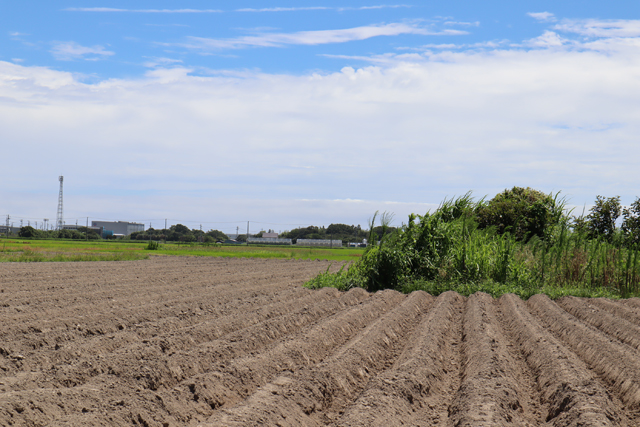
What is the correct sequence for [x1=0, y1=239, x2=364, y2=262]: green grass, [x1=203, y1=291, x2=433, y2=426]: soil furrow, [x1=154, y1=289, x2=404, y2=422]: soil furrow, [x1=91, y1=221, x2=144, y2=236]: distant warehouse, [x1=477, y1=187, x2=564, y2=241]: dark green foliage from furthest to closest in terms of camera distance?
[x1=91, y1=221, x2=144, y2=236]: distant warehouse, [x1=0, y1=239, x2=364, y2=262]: green grass, [x1=477, y1=187, x2=564, y2=241]: dark green foliage, [x1=154, y1=289, x2=404, y2=422]: soil furrow, [x1=203, y1=291, x2=433, y2=426]: soil furrow

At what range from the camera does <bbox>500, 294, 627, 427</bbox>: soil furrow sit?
3.90 m

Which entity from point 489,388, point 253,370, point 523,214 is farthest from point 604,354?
point 523,214

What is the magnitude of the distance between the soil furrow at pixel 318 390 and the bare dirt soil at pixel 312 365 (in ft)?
0.05

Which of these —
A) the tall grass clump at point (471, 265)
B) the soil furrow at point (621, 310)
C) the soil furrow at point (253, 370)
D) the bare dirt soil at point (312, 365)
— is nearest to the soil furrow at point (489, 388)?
the bare dirt soil at point (312, 365)

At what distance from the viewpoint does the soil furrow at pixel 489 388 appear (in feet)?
12.6

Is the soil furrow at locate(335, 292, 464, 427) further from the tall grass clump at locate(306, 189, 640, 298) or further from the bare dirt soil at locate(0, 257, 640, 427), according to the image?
the tall grass clump at locate(306, 189, 640, 298)

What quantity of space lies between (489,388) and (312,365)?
A: 1.72m

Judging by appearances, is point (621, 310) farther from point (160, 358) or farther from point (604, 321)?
point (160, 358)

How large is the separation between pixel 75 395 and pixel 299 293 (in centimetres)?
701

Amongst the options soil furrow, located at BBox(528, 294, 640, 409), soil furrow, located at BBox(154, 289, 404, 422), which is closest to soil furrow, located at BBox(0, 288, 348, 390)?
soil furrow, located at BBox(154, 289, 404, 422)

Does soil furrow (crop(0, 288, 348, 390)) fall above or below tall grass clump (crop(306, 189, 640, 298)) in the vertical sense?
below

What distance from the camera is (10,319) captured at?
7352 millimetres

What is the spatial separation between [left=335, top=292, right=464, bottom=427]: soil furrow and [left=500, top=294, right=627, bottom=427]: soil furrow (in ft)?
2.82

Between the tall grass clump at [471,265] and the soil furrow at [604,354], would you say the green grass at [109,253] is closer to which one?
the tall grass clump at [471,265]
